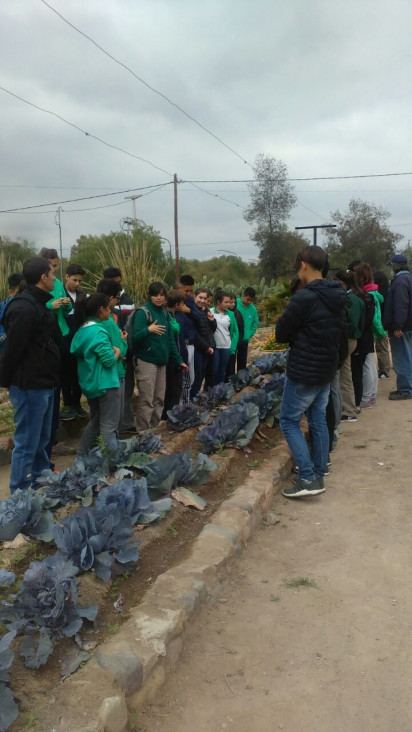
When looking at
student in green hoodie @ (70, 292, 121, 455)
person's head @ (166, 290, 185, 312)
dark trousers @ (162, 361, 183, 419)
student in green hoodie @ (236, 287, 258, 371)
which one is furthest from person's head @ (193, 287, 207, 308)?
student in green hoodie @ (70, 292, 121, 455)

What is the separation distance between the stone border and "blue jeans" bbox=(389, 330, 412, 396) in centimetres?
466

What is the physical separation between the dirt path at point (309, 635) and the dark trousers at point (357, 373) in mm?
2862

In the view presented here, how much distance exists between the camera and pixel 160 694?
2.33m

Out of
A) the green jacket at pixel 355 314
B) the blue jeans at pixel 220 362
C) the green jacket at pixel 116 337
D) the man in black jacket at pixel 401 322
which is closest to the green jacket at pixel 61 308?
the green jacket at pixel 116 337

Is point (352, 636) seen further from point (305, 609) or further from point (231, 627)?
point (231, 627)

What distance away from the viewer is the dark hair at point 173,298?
6338 millimetres

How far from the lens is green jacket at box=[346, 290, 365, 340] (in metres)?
6.28

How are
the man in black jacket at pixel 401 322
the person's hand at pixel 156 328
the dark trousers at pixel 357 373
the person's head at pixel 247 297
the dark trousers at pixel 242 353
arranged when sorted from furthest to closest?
the dark trousers at pixel 242 353, the person's head at pixel 247 297, the man in black jacket at pixel 401 322, the dark trousers at pixel 357 373, the person's hand at pixel 156 328

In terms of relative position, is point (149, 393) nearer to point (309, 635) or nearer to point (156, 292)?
point (156, 292)

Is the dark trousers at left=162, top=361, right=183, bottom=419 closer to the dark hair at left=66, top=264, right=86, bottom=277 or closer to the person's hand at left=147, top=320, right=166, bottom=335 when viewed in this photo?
the person's hand at left=147, top=320, right=166, bottom=335

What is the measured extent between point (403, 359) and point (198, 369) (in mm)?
2841

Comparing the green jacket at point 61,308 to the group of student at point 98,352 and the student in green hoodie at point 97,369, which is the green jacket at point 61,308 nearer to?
the group of student at point 98,352

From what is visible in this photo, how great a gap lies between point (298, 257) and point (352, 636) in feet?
8.74

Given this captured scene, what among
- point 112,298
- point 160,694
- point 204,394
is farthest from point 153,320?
point 160,694
